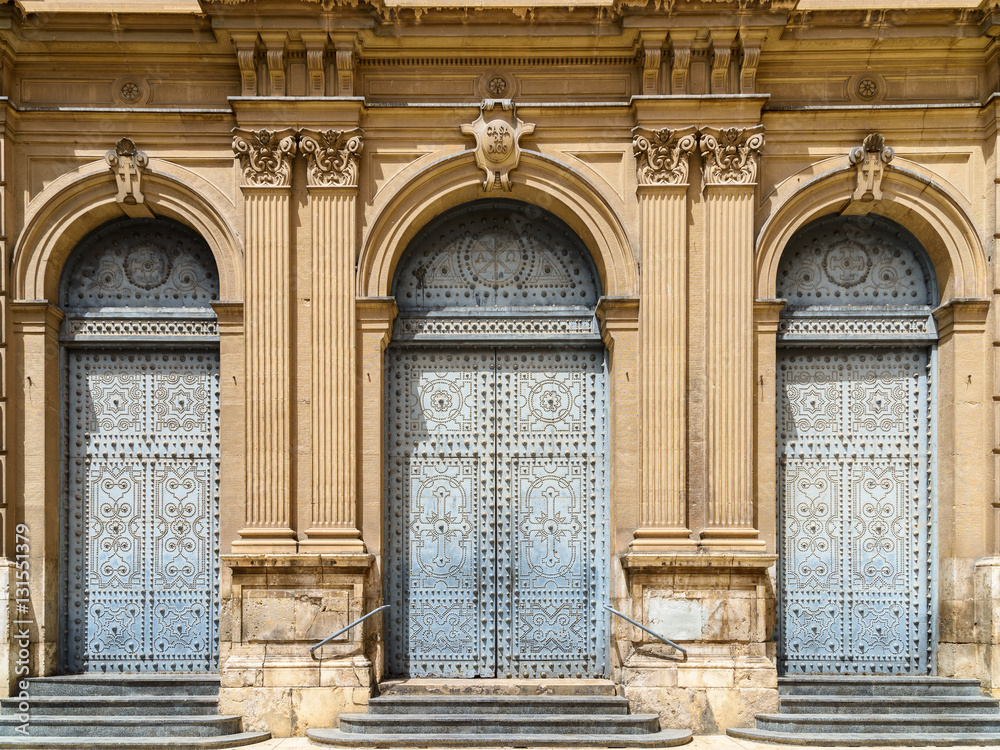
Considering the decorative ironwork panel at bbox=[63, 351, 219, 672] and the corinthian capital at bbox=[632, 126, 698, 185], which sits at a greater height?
the corinthian capital at bbox=[632, 126, 698, 185]

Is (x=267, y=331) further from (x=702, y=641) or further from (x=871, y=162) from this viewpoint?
(x=871, y=162)

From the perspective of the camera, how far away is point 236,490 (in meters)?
9.41

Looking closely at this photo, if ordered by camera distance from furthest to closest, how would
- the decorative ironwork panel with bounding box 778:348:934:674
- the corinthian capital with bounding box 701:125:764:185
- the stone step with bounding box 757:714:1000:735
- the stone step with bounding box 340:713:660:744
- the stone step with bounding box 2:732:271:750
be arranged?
the decorative ironwork panel with bounding box 778:348:934:674 → the corinthian capital with bounding box 701:125:764:185 → the stone step with bounding box 757:714:1000:735 → the stone step with bounding box 340:713:660:744 → the stone step with bounding box 2:732:271:750

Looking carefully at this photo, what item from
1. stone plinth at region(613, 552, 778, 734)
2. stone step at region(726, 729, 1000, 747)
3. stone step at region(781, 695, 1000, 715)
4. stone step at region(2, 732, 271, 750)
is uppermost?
stone plinth at region(613, 552, 778, 734)

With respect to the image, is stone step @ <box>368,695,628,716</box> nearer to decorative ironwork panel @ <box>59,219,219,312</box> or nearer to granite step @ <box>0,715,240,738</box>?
granite step @ <box>0,715,240,738</box>

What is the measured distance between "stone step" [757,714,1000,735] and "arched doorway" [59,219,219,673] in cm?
562

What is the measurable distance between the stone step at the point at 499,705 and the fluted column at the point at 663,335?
152 centimetres

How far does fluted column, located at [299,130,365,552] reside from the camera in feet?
30.1

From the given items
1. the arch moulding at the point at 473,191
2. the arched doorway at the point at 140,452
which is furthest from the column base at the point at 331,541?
the arch moulding at the point at 473,191

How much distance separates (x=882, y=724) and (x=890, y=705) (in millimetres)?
331

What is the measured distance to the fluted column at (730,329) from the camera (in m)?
9.14

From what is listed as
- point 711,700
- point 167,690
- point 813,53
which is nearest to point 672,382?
point 711,700

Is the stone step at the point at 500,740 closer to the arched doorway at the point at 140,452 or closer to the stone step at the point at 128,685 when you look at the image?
the stone step at the point at 128,685

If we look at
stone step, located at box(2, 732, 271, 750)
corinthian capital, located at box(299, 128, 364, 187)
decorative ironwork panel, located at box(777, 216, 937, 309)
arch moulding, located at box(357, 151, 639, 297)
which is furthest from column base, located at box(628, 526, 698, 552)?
corinthian capital, located at box(299, 128, 364, 187)
